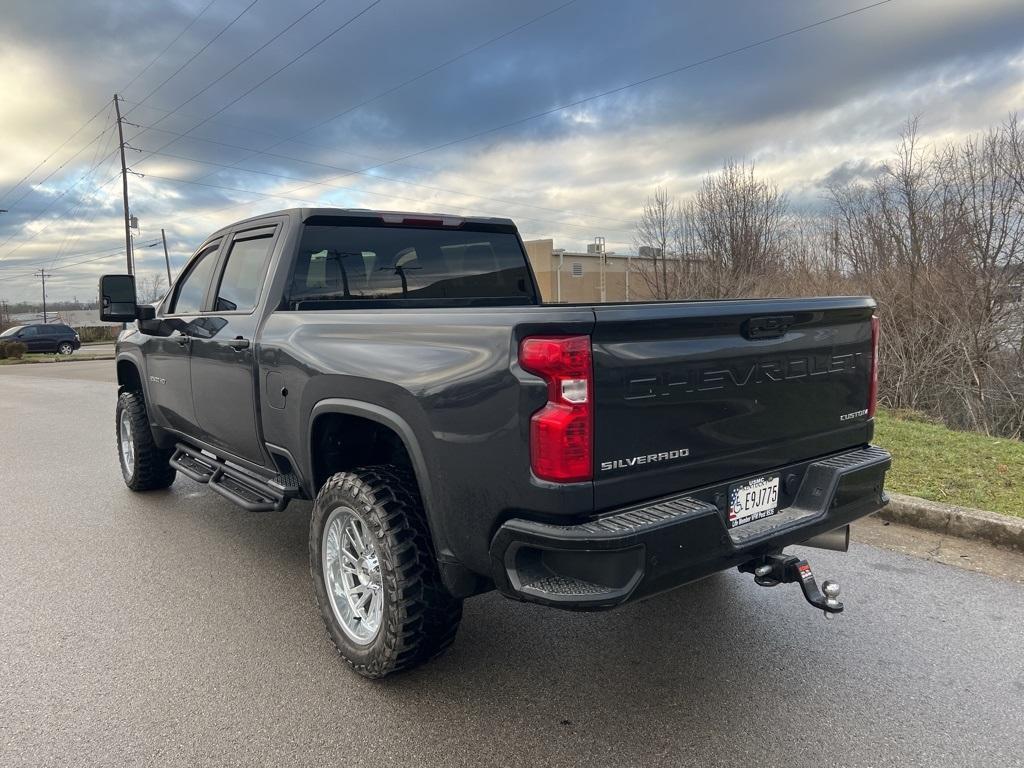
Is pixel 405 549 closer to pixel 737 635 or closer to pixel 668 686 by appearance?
pixel 668 686

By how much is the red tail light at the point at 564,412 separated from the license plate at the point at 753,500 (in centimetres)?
76

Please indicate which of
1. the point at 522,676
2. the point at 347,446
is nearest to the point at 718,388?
the point at 522,676

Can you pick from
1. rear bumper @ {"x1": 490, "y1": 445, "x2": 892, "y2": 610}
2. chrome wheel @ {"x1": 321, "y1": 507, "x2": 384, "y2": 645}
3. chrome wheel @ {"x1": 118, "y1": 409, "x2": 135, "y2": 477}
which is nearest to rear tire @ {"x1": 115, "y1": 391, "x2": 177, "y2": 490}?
chrome wheel @ {"x1": 118, "y1": 409, "x2": 135, "y2": 477}

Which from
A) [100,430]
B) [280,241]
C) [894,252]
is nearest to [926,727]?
[280,241]

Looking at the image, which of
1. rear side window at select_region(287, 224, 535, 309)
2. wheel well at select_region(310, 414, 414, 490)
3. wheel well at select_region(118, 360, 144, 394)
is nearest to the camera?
wheel well at select_region(310, 414, 414, 490)

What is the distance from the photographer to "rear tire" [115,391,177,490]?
576cm

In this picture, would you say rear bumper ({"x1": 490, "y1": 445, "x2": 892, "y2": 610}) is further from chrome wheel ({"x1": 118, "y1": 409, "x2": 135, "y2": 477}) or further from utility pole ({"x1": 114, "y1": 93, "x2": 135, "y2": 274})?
utility pole ({"x1": 114, "y1": 93, "x2": 135, "y2": 274})

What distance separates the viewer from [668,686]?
296 cm

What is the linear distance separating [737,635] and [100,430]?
9004mm

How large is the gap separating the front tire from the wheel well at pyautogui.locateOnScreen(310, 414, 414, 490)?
0.68 feet

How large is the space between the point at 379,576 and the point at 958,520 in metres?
3.76

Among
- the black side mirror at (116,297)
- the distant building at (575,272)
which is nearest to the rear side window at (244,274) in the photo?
the black side mirror at (116,297)

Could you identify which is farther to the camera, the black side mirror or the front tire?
the black side mirror

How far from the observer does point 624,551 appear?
2.27 m
